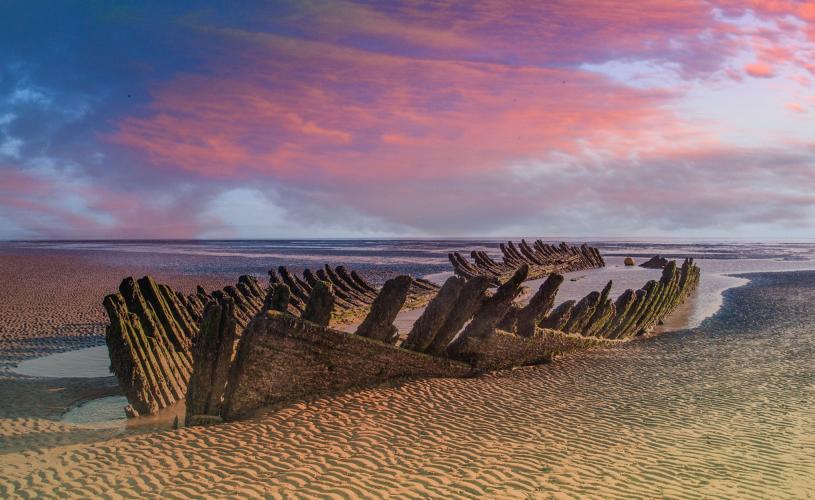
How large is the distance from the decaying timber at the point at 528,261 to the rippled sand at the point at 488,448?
629 inches

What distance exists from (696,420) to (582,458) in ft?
7.07

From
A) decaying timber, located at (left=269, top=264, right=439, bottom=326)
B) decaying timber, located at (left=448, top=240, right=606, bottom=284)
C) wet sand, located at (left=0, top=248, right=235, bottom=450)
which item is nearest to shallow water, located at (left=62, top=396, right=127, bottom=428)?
wet sand, located at (left=0, top=248, right=235, bottom=450)

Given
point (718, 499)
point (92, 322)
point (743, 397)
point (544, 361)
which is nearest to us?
point (718, 499)

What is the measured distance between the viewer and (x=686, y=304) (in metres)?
20.2

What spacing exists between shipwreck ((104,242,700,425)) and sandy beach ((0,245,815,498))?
28cm

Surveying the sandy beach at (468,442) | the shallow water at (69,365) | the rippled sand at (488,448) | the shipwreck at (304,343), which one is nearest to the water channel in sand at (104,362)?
the shallow water at (69,365)

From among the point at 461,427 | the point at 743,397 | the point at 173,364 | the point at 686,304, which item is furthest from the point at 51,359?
the point at 686,304

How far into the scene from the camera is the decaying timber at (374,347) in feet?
20.6

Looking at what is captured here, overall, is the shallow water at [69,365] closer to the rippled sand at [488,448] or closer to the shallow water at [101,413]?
the shallow water at [101,413]

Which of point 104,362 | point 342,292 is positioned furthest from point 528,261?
point 104,362

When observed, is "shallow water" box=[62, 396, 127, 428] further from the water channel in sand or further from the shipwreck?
the shipwreck

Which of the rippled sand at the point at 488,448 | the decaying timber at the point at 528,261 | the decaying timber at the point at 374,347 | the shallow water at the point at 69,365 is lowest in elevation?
the rippled sand at the point at 488,448

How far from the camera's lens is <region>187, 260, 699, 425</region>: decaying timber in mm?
6273

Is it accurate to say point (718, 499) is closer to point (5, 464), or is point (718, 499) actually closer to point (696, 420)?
point (696, 420)
